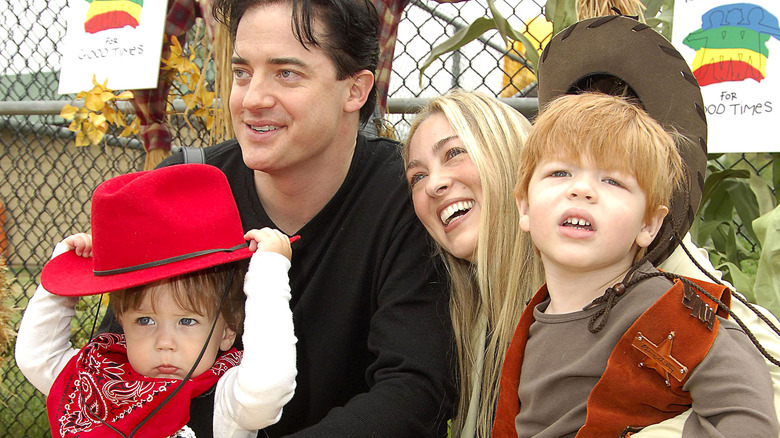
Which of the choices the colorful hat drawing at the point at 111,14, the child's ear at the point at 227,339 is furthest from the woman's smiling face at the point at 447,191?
the colorful hat drawing at the point at 111,14

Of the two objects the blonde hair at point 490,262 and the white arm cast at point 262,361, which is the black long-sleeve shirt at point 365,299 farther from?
the white arm cast at point 262,361

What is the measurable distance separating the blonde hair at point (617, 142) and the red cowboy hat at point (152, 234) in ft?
2.26

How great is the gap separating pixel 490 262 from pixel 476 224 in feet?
0.31

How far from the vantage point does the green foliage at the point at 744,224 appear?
5.08ft

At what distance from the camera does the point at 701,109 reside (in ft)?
3.89

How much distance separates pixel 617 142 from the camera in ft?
3.68

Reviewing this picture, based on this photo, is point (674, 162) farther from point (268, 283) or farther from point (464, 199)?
point (268, 283)

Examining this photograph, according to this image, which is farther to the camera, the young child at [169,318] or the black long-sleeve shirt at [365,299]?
the black long-sleeve shirt at [365,299]

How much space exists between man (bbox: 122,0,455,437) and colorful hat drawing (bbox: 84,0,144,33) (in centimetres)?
51

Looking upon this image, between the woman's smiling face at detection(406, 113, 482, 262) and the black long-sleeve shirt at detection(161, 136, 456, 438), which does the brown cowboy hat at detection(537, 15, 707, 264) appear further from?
the black long-sleeve shirt at detection(161, 136, 456, 438)

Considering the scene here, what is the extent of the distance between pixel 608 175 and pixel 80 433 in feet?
3.80

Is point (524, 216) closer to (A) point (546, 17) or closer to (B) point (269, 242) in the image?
(B) point (269, 242)

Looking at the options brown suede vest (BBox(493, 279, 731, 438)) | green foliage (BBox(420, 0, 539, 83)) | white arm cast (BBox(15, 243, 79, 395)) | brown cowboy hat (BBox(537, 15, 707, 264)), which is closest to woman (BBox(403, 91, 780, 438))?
green foliage (BBox(420, 0, 539, 83))

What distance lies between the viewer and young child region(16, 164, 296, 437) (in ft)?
4.60
